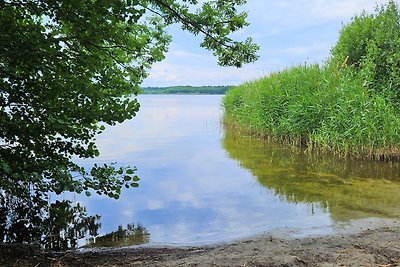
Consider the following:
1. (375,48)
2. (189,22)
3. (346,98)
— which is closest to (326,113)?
(346,98)

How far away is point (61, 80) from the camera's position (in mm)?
4293

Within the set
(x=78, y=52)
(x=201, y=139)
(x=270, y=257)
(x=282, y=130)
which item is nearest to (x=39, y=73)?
(x=78, y=52)

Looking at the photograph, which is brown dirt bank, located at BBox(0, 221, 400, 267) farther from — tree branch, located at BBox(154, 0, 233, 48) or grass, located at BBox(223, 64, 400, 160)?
grass, located at BBox(223, 64, 400, 160)

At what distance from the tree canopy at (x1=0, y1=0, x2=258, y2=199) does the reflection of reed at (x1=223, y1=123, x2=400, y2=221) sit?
3.54 meters

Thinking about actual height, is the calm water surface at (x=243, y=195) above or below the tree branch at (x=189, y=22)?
below

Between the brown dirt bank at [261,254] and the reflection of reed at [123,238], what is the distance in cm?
52

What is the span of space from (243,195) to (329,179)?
2.17m

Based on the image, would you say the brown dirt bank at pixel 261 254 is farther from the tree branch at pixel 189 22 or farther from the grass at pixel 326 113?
the grass at pixel 326 113

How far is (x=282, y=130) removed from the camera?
13.6 meters

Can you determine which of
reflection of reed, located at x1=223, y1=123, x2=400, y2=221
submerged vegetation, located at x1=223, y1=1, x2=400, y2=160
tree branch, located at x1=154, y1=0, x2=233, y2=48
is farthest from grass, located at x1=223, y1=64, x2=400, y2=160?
tree branch, located at x1=154, y1=0, x2=233, y2=48

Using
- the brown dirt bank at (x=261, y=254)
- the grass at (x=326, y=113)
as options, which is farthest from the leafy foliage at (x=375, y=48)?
the brown dirt bank at (x=261, y=254)

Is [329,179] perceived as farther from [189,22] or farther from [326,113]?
[189,22]

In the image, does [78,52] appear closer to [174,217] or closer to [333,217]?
[174,217]

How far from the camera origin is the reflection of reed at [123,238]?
5364 millimetres
